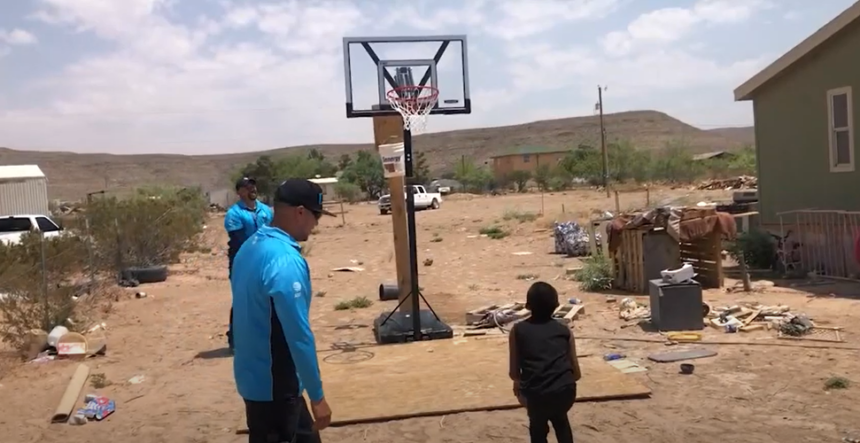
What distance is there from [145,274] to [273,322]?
1401cm

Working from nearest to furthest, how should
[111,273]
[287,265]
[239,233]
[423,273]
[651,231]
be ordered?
[287,265] → [239,233] → [651,231] → [111,273] → [423,273]

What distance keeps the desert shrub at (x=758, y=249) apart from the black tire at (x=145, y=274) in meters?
10.8

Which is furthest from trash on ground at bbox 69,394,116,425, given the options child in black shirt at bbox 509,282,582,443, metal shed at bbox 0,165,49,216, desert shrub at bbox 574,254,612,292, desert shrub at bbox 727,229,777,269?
metal shed at bbox 0,165,49,216

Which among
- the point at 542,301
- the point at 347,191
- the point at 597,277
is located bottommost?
the point at 597,277

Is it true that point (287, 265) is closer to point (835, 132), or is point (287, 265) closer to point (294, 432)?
point (294, 432)

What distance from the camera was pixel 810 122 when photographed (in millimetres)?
14938

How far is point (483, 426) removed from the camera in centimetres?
629

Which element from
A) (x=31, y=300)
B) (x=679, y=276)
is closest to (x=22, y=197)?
(x=31, y=300)

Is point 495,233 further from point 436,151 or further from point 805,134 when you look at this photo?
point 436,151

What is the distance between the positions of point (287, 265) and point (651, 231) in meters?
9.62

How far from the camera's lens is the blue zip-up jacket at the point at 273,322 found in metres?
3.48

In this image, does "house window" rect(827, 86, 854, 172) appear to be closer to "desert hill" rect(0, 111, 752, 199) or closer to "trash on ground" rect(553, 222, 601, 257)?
"trash on ground" rect(553, 222, 601, 257)

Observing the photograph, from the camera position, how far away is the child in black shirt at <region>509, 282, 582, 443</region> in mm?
4547

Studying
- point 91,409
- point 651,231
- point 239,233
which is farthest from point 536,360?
point 651,231
